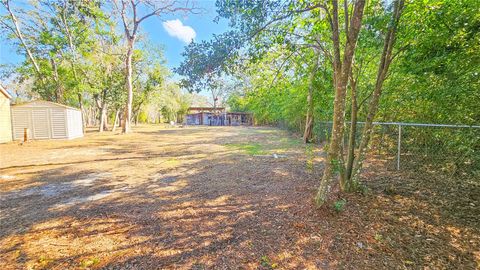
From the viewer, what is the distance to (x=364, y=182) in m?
4.14

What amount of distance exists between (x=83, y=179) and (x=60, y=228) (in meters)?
2.46

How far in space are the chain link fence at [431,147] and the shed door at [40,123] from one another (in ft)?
52.6

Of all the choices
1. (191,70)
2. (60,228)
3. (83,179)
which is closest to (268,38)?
(191,70)

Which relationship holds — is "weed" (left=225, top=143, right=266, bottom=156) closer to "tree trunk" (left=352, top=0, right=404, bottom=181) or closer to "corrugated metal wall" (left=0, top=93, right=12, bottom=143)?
"tree trunk" (left=352, top=0, right=404, bottom=181)

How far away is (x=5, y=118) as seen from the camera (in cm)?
1178

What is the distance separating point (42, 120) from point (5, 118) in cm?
151

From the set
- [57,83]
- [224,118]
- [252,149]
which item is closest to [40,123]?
[57,83]

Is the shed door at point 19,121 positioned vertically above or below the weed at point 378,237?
above

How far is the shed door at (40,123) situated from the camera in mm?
12672

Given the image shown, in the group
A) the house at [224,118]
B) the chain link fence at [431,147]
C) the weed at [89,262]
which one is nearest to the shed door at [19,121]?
the weed at [89,262]

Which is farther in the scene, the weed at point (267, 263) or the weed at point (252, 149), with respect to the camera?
the weed at point (252, 149)

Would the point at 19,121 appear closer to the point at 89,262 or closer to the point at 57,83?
the point at 57,83

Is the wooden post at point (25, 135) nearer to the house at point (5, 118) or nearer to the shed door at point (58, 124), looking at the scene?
the house at point (5, 118)

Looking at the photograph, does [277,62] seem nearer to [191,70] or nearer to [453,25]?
[191,70]
